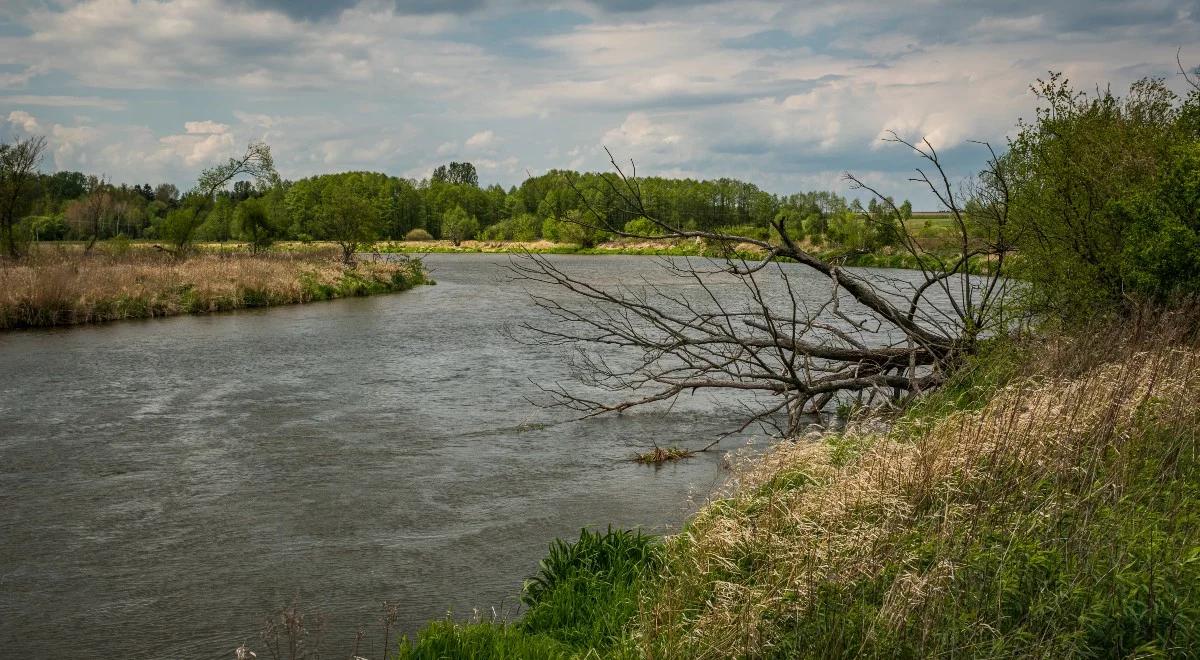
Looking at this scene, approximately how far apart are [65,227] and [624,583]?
58373 millimetres

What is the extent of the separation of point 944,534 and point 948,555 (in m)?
0.12

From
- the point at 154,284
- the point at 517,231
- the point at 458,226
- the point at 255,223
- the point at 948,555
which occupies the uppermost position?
the point at 458,226

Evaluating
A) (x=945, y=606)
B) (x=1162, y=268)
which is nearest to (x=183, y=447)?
(x=945, y=606)

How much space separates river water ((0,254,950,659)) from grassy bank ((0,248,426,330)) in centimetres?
494

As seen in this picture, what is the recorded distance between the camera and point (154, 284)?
89.9ft

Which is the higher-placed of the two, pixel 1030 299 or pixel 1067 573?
pixel 1030 299

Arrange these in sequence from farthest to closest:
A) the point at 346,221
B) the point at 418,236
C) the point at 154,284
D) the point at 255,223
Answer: the point at 418,236
the point at 255,223
the point at 346,221
the point at 154,284

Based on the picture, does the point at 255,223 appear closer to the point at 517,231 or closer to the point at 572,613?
the point at 572,613

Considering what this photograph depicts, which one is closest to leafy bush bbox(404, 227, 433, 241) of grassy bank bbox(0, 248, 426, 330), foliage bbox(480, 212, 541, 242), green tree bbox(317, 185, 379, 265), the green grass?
foliage bbox(480, 212, 541, 242)

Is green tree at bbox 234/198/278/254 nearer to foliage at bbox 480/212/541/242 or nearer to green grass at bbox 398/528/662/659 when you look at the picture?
green grass at bbox 398/528/662/659

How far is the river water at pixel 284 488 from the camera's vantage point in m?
7.02

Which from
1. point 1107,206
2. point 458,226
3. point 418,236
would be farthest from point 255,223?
point 418,236

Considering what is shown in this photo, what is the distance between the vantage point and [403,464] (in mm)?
10922

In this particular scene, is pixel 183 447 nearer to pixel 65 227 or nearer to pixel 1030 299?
pixel 1030 299
